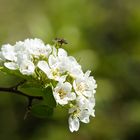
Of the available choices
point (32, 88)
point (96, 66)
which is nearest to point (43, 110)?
point (32, 88)

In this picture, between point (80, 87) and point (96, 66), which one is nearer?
point (80, 87)

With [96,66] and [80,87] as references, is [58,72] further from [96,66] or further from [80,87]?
[96,66]

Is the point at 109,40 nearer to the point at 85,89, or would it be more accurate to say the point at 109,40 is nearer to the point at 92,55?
the point at 92,55

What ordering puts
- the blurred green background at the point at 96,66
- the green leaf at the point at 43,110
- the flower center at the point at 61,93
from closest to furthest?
the flower center at the point at 61,93 → the green leaf at the point at 43,110 → the blurred green background at the point at 96,66

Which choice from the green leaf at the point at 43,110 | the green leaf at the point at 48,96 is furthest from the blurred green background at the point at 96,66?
the green leaf at the point at 48,96

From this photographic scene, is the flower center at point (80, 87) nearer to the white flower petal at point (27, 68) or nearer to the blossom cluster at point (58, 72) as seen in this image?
the blossom cluster at point (58, 72)

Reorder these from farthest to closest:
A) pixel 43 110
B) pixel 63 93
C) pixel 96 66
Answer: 1. pixel 96 66
2. pixel 43 110
3. pixel 63 93
